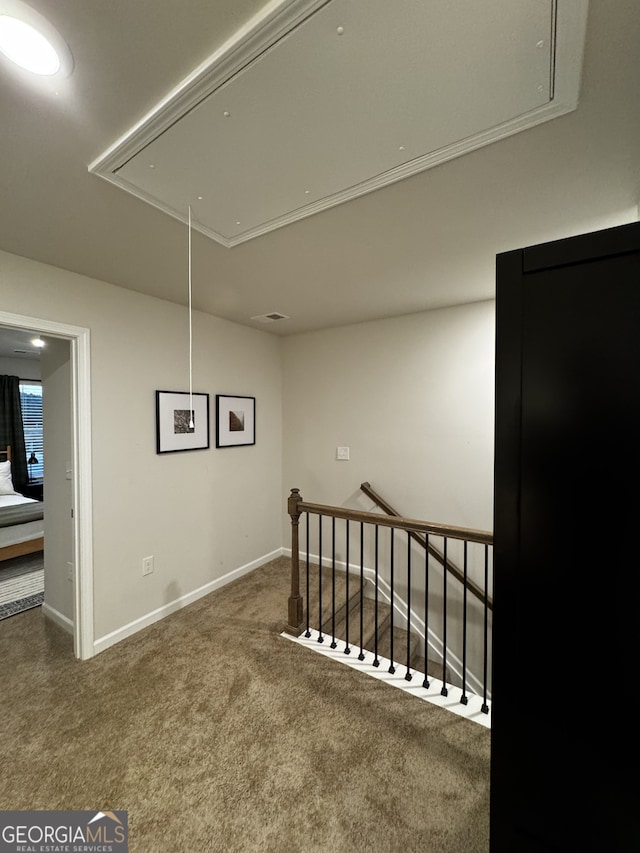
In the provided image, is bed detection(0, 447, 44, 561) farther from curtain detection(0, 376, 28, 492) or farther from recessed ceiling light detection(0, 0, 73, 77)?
recessed ceiling light detection(0, 0, 73, 77)

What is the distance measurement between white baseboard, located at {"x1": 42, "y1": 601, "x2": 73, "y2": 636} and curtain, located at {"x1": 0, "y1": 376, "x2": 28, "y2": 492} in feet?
11.8

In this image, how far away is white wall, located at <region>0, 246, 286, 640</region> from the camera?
230 cm

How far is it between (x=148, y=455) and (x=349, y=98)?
2.45 m

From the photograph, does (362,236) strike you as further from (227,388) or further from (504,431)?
(227,388)

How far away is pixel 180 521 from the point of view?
9.48ft

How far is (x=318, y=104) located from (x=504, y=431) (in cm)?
104

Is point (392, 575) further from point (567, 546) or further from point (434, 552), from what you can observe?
point (567, 546)

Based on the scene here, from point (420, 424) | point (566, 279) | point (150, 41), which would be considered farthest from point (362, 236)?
point (420, 424)

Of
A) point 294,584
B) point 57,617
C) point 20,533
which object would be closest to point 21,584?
point 20,533

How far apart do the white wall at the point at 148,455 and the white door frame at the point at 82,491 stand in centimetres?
5

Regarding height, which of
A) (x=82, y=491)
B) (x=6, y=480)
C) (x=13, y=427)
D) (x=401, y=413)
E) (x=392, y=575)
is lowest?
(x=392, y=575)

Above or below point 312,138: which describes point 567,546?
below

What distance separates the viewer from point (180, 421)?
2.87 metres

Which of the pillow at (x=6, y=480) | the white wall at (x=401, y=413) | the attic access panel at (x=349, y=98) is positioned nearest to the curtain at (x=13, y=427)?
the pillow at (x=6, y=480)
